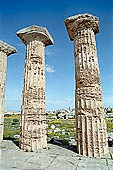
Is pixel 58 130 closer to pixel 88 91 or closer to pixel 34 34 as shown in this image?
pixel 88 91

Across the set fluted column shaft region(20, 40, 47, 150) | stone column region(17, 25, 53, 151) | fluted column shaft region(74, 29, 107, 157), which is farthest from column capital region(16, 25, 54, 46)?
fluted column shaft region(74, 29, 107, 157)

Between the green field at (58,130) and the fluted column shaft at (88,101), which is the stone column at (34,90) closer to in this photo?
the fluted column shaft at (88,101)

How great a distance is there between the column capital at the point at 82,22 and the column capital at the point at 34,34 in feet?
4.44

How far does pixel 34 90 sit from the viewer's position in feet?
24.6

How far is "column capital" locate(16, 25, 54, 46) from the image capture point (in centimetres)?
805

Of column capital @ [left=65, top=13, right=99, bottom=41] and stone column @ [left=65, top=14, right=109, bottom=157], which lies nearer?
stone column @ [left=65, top=14, right=109, bottom=157]

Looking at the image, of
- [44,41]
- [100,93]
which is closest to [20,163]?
[100,93]

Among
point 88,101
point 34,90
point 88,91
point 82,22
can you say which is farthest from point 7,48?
point 88,101

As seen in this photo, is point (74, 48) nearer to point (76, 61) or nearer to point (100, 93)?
point (76, 61)

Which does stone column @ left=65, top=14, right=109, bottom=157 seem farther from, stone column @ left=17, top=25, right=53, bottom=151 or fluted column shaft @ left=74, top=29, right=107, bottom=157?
stone column @ left=17, top=25, right=53, bottom=151

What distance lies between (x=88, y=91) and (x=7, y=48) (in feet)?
21.7

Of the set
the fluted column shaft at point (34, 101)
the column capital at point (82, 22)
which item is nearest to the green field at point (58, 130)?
the fluted column shaft at point (34, 101)

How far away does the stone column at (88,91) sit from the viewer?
594cm

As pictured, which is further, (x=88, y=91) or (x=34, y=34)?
(x=34, y=34)
